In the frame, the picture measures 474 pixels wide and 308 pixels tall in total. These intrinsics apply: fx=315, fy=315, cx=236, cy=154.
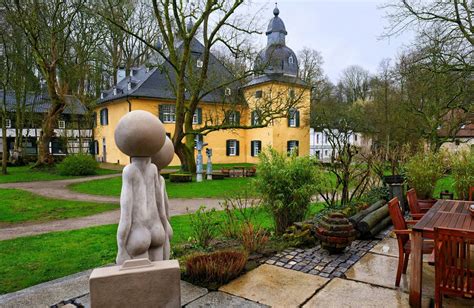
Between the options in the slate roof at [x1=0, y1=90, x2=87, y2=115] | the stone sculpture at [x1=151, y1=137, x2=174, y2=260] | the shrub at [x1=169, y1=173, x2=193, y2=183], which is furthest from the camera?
the slate roof at [x1=0, y1=90, x2=87, y2=115]

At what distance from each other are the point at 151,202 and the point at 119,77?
28.7m

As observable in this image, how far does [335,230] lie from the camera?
4758mm

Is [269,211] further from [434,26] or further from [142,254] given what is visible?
[434,26]

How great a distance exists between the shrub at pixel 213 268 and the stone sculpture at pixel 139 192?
42.0 inches

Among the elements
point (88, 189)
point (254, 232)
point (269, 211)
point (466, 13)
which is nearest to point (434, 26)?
point (466, 13)

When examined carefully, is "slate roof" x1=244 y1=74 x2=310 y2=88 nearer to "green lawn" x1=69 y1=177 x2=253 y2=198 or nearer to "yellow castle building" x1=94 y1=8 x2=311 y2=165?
"yellow castle building" x1=94 y1=8 x2=311 y2=165

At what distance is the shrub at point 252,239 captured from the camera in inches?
193

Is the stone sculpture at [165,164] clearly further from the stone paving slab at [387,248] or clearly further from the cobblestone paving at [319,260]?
the stone paving slab at [387,248]

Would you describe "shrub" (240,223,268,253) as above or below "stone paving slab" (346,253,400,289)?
above

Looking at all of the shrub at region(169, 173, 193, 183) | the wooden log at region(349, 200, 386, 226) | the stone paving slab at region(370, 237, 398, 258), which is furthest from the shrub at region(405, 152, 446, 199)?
the shrub at region(169, 173, 193, 183)

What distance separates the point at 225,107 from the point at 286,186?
17.4 meters

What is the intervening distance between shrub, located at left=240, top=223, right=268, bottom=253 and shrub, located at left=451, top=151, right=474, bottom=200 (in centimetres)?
627

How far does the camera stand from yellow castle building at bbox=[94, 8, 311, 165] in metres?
23.8

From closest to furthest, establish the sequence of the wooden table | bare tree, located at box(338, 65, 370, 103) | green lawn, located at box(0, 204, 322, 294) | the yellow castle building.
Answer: the wooden table → green lawn, located at box(0, 204, 322, 294) → the yellow castle building → bare tree, located at box(338, 65, 370, 103)
